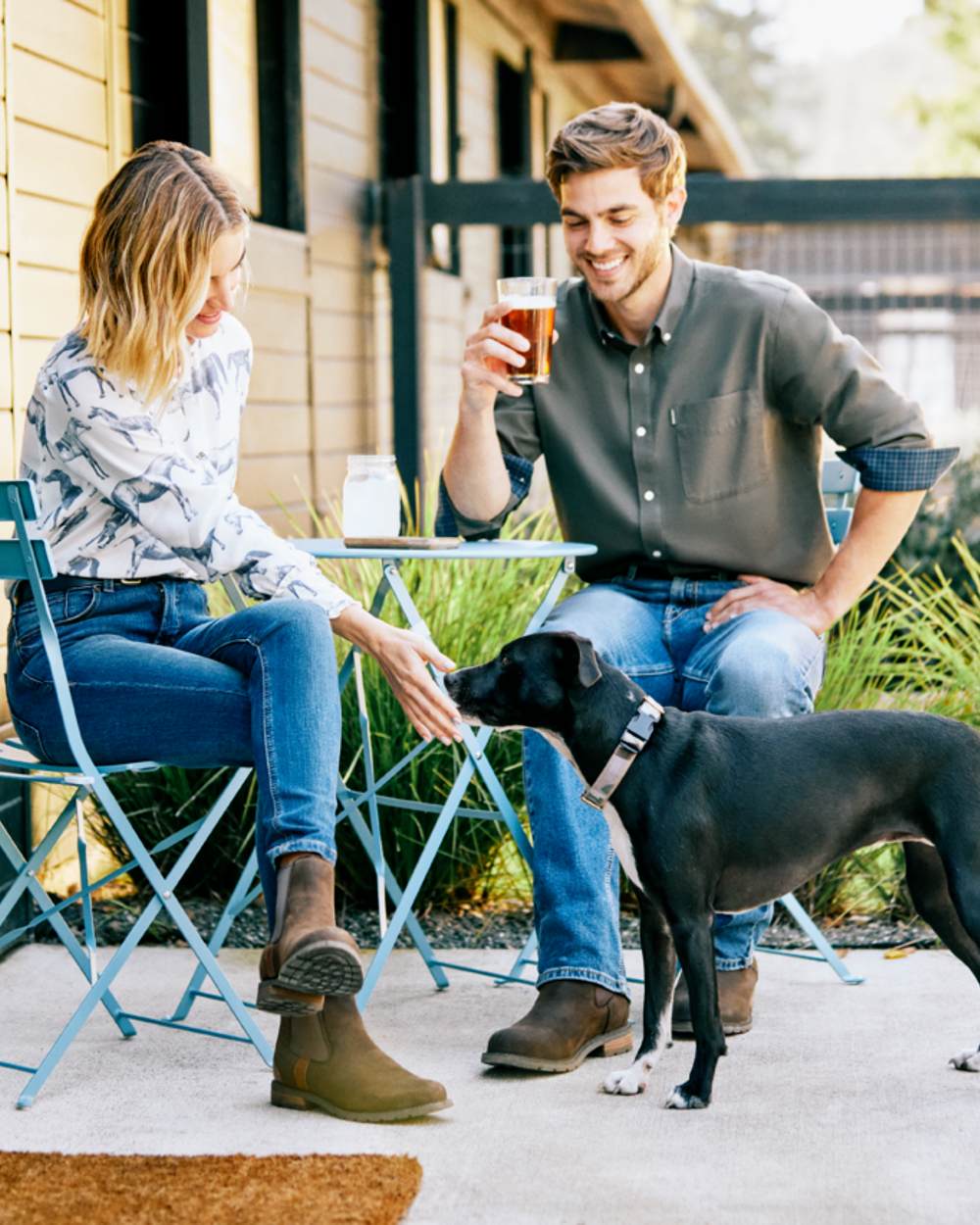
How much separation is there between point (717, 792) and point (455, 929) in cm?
139

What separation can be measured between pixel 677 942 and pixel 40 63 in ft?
9.25

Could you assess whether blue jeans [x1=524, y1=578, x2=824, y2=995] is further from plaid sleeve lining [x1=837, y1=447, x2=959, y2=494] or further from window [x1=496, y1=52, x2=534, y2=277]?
window [x1=496, y1=52, x2=534, y2=277]

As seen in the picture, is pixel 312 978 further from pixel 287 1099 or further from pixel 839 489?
pixel 839 489

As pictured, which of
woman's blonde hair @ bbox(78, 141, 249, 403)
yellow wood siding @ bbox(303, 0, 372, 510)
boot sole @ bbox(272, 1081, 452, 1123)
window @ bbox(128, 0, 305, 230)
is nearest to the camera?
boot sole @ bbox(272, 1081, 452, 1123)

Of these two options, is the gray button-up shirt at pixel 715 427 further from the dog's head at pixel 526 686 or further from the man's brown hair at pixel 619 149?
the dog's head at pixel 526 686

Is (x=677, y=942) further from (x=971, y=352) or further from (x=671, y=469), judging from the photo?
(x=971, y=352)

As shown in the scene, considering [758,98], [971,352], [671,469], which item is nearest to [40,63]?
[671,469]

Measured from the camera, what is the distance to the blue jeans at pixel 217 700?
9.89 ft

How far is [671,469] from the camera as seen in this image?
382 cm

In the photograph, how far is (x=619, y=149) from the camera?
3619mm

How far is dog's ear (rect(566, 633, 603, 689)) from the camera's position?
10.1 feet

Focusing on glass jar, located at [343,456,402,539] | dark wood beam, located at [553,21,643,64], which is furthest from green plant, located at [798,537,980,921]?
dark wood beam, located at [553,21,643,64]

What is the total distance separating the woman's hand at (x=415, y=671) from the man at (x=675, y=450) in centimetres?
39

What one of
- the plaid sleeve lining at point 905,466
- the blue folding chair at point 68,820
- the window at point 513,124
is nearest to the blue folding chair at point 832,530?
the plaid sleeve lining at point 905,466
